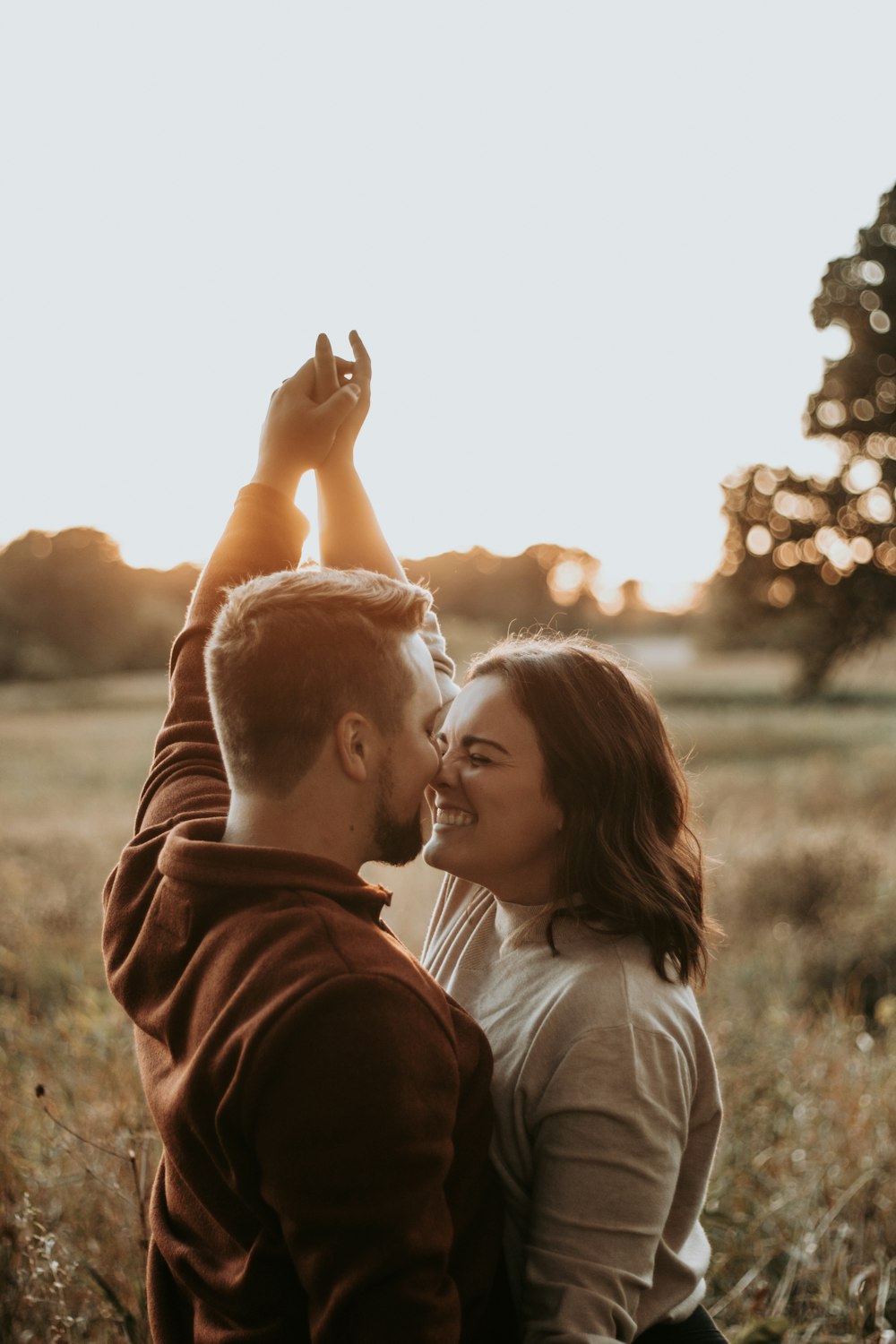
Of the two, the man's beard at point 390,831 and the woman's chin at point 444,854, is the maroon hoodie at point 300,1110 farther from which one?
the woman's chin at point 444,854

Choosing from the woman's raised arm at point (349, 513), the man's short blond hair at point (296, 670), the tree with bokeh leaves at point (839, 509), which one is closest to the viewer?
the man's short blond hair at point (296, 670)

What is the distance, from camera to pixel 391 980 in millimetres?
1293

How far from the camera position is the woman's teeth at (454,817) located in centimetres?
188

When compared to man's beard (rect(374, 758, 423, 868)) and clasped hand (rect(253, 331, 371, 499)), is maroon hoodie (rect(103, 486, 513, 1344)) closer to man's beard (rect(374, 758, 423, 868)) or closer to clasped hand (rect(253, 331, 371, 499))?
man's beard (rect(374, 758, 423, 868))

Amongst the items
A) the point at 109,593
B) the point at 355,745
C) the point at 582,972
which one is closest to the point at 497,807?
the point at 582,972

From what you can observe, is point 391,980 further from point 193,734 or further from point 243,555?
point 243,555

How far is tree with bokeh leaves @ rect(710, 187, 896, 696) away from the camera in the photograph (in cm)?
516

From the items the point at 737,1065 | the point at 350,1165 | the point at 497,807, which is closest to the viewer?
the point at 350,1165

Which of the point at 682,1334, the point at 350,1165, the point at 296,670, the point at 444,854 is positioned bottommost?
the point at 682,1334

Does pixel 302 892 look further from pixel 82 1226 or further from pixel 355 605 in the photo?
pixel 82 1226

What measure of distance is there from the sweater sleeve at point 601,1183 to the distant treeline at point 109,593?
10.2 meters

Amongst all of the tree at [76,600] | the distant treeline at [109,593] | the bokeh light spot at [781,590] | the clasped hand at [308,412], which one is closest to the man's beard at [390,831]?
the clasped hand at [308,412]

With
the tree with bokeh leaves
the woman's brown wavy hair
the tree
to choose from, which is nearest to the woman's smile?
the woman's brown wavy hair

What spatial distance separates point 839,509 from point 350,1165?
5.61 meters
